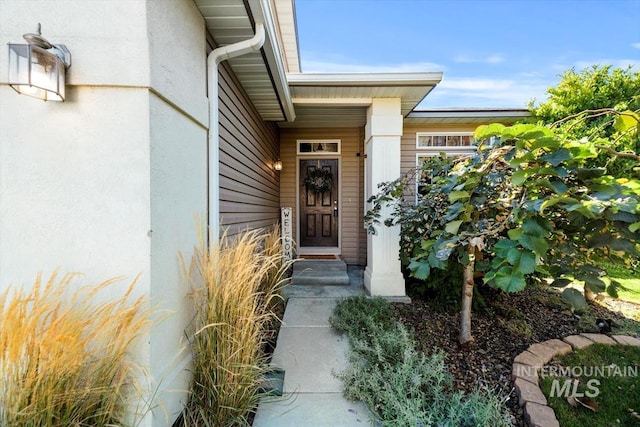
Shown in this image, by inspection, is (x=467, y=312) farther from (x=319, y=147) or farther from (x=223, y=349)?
(x=319, y=147)

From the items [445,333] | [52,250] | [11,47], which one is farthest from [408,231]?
[11,47]

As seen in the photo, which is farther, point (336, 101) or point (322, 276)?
point (322, 276)

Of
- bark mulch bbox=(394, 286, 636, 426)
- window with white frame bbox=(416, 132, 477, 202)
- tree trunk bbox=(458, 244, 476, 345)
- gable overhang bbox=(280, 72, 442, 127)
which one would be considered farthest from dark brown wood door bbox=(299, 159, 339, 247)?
tree trunk bbox=(458, 244, 476, 345)

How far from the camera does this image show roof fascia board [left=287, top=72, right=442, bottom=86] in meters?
3.18

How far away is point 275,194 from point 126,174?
12.9ft

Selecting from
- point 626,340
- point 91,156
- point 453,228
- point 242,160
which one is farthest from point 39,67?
point 626,340

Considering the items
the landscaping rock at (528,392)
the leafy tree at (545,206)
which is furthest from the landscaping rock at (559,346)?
the leafy tree at (545,206)

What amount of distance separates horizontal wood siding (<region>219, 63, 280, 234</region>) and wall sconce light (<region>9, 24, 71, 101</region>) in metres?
1.24

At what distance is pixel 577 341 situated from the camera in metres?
2.49

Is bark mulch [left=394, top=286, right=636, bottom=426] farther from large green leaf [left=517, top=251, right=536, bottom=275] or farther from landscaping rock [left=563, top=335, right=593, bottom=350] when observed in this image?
large green leaf [left=517, top=251, right=536, bottom=275]

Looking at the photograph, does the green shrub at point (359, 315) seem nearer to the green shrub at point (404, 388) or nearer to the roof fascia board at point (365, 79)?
the green shrub at point (404, 388)

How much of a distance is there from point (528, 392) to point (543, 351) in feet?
2.01

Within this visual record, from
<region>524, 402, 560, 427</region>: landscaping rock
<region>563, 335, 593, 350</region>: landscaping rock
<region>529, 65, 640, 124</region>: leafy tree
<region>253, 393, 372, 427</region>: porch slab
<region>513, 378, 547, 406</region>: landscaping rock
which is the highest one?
<region>529, 65, 640, 124</region>: leafy tree

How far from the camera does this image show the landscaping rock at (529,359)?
2193 mm
